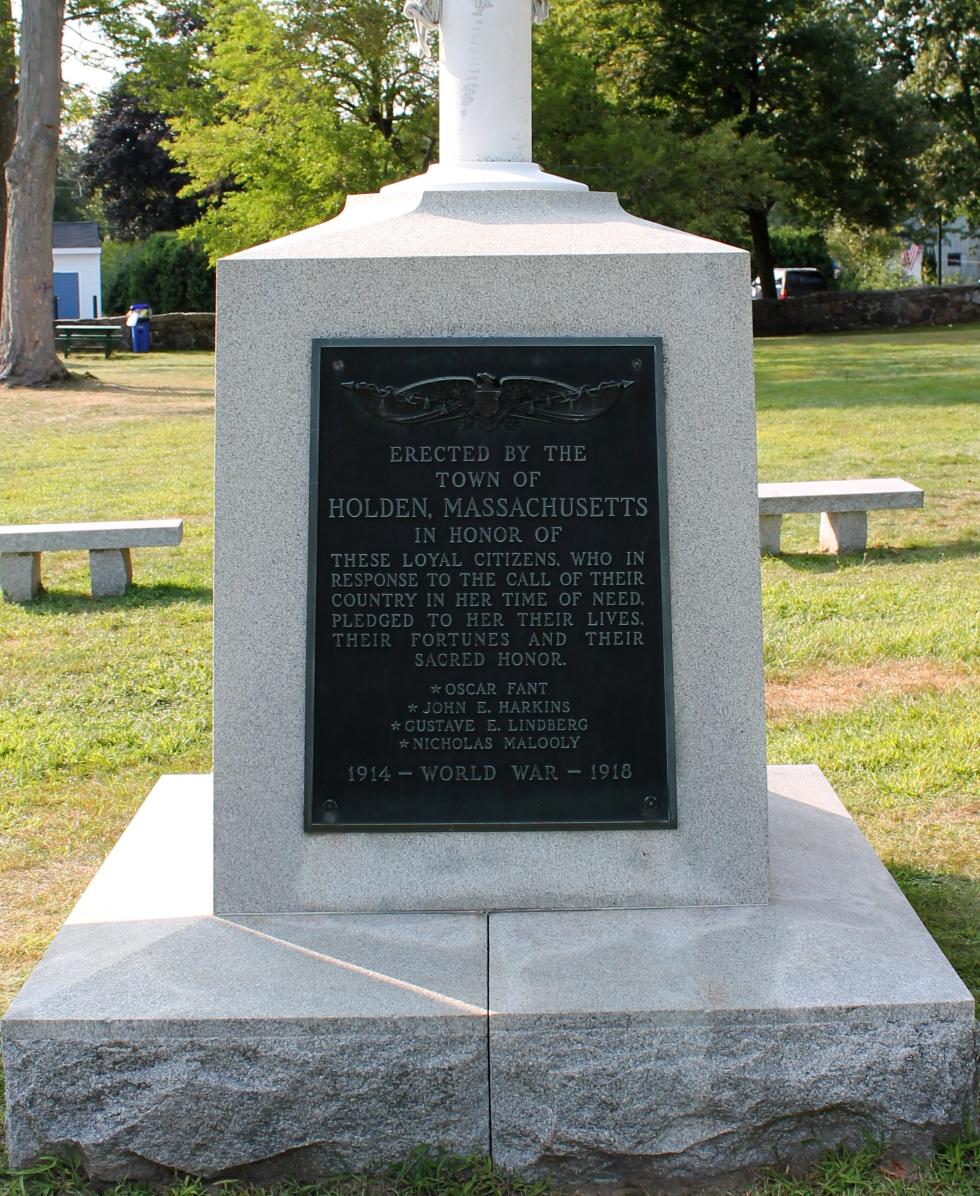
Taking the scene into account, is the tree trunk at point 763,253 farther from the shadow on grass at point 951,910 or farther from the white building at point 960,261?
the shadow on grass at point 951,910

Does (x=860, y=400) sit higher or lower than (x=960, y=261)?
lower

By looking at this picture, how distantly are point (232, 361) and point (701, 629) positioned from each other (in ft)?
4.05

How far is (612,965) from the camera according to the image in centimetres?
305

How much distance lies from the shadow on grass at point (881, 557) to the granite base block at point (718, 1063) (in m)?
5.58

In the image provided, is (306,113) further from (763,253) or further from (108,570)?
(108,570)

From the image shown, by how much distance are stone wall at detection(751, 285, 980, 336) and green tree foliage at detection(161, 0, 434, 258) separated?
10.5 meters

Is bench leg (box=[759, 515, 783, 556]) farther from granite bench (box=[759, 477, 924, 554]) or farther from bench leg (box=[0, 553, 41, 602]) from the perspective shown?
bench leg (box=[0, 553, 41, 602])

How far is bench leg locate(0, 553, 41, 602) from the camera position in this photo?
26.8ft

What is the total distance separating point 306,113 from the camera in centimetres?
2539

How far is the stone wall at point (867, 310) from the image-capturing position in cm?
3373

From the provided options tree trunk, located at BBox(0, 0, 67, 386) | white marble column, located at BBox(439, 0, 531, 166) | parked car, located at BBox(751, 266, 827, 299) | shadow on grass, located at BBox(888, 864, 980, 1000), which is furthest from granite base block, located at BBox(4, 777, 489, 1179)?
parked car, located at BBox(751, 266, 827, 299)

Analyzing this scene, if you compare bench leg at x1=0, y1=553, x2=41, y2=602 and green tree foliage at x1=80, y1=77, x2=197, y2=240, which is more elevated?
green tree foliage at x1=80, y1=77, x2=197, y2=240

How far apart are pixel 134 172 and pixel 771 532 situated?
46.4 meters

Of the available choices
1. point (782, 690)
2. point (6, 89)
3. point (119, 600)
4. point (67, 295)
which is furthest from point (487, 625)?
point (67, 295)
